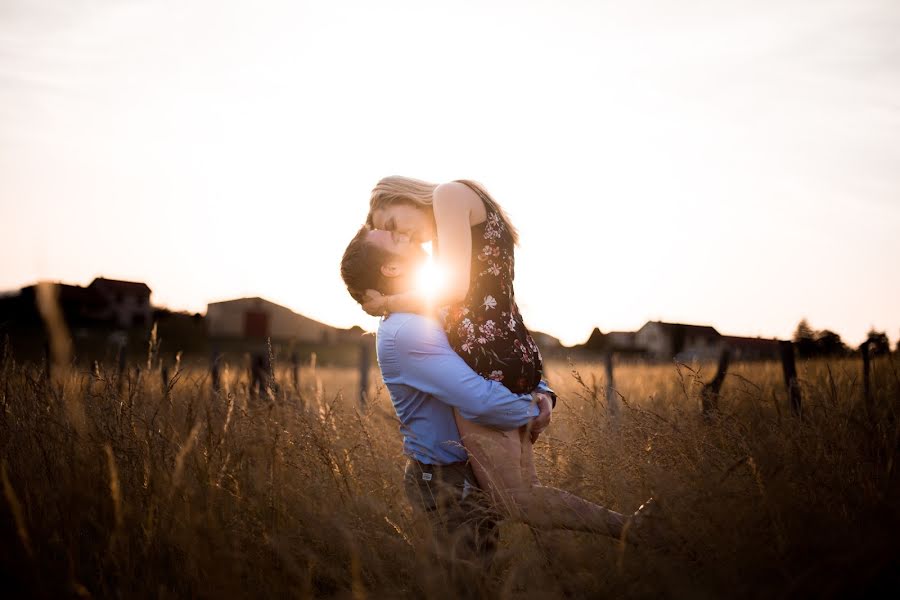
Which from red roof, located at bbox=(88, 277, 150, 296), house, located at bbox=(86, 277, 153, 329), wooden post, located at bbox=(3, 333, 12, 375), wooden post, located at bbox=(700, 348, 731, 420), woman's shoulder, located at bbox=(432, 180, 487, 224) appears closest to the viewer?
woman's shoulder, located at bbox=(432, 180, 487, 224)

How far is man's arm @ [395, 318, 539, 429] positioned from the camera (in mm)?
2254

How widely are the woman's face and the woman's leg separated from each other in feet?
2.59

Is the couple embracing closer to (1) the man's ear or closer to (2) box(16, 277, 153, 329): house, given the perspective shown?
(1) the man's ear

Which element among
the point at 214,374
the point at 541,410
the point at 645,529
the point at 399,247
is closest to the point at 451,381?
the point at 541,410

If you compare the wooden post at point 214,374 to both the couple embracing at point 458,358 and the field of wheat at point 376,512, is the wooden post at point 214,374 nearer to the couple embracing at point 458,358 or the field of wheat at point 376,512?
the field of wheat at point 376,512

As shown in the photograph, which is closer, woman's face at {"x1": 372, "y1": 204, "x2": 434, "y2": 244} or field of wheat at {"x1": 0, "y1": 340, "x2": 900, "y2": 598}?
field of wheat at {"x1": 0, "y1": 340, "x2": 900, "y2": 598}

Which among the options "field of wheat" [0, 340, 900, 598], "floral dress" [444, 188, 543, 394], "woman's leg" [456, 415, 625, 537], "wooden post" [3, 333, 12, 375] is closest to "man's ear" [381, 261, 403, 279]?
"floral dress" [444, 188, 543, 394]

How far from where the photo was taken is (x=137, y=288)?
46344 millimetres

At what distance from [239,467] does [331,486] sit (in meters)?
0.45

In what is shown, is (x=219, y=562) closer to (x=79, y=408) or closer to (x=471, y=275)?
(x=471, y=275)

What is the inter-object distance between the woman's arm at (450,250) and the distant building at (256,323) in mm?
41355

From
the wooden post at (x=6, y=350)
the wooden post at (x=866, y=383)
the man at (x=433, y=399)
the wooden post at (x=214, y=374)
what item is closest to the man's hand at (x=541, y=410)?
the man at (x=433, y=399)

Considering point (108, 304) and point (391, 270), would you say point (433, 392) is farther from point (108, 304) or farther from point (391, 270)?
point (108, 304)

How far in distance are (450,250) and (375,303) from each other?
389mm
